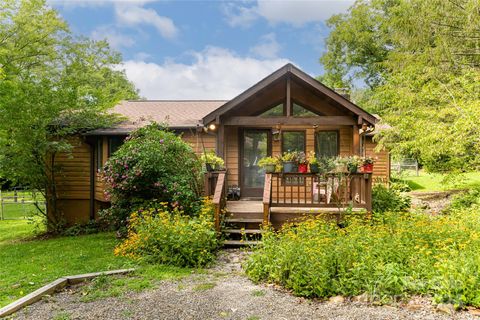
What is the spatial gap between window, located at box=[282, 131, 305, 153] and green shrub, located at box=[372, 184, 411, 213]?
255 centimetres

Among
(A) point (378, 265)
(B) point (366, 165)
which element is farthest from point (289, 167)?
(A) point (378, 265)

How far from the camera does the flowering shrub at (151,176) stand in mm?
8484

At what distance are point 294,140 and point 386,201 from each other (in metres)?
3.21

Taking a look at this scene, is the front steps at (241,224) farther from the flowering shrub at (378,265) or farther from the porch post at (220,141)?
the flowering shrub at (378,265)

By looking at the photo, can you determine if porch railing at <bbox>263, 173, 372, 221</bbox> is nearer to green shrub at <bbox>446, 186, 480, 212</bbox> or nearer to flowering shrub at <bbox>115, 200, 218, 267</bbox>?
flowering shrub at <bbox>115, 200, 218, 267</bbox>

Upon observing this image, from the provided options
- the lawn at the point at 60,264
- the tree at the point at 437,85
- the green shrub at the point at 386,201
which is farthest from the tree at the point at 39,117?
the tree at the point at 437,85

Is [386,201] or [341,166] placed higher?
[341,166]

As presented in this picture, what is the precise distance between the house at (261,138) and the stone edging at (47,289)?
318 centimetres

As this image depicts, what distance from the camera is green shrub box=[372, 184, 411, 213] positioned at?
9073 mm

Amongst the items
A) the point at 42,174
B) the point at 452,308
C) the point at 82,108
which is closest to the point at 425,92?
the point at 452,308

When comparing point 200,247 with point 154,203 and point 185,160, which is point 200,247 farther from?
point 185,160

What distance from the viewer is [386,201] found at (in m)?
9.43

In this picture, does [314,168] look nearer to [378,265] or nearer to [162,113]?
[378,265]

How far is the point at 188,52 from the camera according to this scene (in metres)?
21.1
